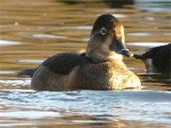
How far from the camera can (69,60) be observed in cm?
1109

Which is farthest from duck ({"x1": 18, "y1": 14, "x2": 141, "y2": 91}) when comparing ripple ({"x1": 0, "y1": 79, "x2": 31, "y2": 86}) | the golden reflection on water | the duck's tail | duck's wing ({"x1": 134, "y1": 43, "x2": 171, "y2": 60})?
duck's wing ({"x1": 134, "y1": 43, "x2": 171, "y2": 60})

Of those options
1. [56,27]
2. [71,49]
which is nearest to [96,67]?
[71,49]

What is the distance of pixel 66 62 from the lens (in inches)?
436

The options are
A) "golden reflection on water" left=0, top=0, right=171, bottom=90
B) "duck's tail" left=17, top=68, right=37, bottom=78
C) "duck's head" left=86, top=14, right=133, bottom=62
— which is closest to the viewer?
"duck's head" left=86, top=14, right=133, bottom=62

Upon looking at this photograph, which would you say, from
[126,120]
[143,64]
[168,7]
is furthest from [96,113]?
[168,7]

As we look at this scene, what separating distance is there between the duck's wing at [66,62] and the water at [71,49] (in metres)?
0.53

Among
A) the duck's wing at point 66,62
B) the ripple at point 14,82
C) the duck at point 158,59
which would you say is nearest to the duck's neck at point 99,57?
the duck's wing at point 66,62

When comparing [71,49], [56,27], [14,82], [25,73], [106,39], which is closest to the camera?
[106,39]

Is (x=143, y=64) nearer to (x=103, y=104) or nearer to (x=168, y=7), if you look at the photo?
(x=103, y=104)

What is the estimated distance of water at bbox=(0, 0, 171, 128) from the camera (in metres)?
8.50

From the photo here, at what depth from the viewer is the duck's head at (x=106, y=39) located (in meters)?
11.2

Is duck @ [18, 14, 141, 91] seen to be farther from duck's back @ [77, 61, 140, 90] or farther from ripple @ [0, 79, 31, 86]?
ripple @ [0, 79, 31, 86]

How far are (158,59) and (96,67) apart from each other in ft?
9.85

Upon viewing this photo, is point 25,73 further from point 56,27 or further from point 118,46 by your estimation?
point 56,27
